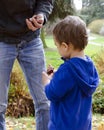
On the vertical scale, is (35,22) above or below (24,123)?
above

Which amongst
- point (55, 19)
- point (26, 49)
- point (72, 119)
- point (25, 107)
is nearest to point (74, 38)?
point (72, 119)

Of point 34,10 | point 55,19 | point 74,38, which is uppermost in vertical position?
point 55,19

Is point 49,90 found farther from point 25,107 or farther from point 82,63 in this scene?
point 25,107

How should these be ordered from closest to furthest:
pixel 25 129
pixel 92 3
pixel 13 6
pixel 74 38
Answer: pixel 74 38, pixel 13 6, pixel 25 129, pixel 92 3

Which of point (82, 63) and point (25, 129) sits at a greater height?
point (82, 63)

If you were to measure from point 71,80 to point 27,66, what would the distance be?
784 mm

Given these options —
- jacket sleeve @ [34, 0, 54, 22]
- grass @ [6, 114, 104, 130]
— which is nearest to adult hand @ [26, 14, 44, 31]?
jacket sleeve @ [34, 0, 54, 22]

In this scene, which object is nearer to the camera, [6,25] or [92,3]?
[6,25]

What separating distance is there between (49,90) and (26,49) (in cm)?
71

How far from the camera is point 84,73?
2676 millimetres

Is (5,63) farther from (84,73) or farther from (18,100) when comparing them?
(18,100)

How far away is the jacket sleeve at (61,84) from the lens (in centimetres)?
263

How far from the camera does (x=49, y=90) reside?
2693mm

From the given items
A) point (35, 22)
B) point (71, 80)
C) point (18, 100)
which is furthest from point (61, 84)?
point (18, 100)
